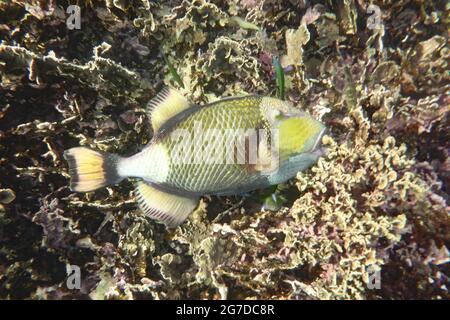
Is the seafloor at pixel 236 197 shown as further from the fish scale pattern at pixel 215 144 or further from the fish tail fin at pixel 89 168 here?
the fish tail fin at pixel 89 168

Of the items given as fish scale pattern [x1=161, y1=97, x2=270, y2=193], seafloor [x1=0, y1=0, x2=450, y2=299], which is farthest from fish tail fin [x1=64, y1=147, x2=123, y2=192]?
seafloor [x1=0, y1=0, x2=450, y2=299]

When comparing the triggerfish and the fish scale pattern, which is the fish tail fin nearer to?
the triggerfish

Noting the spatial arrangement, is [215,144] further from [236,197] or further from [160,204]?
[236,197]

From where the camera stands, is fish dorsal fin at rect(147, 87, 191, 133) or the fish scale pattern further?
fish dorsal fin at rect(147, 87, 191, 133)

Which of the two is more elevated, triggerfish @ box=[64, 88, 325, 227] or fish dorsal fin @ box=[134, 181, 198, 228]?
triggerfish @ box=[64, 88, 325, 227]

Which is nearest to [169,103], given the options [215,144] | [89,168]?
[215,144]

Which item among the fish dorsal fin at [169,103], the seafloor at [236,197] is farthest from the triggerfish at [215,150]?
the seafloor at [236,197]

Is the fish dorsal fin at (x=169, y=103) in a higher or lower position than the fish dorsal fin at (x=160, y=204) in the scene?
higher

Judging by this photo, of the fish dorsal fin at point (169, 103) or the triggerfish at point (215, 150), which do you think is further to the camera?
the fish dorsal fin at point (169, 103)
